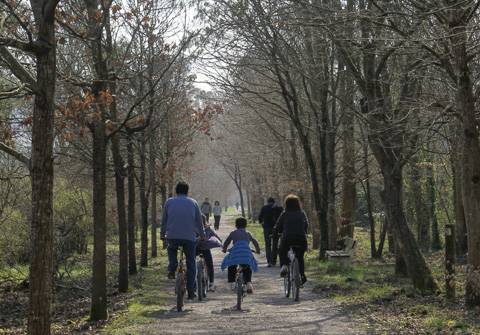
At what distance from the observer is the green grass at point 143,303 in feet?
30.3

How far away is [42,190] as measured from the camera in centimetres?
644

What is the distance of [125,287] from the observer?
46.2ft

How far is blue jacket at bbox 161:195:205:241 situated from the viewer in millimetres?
10359

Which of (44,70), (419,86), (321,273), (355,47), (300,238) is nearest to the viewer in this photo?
(44,70)

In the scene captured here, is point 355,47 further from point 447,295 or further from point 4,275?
point 4,275

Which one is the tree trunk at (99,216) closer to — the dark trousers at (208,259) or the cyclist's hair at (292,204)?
the dark trousers at (208,259)

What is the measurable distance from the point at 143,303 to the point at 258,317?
2899 millimetres

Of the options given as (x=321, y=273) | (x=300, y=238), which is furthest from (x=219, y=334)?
(x=321, y=273)

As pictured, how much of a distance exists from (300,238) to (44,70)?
6.39 metres

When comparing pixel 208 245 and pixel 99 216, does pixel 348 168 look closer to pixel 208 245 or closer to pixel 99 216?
pixel 208 245

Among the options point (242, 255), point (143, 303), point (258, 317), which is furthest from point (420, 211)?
point (258, 317)

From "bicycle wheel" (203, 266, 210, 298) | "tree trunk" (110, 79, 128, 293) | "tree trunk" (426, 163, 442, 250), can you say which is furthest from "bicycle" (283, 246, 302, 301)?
"tree trunk" (426, 163, 442, 250)

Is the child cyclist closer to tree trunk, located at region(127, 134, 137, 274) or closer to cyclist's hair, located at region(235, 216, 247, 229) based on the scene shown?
cyclist's hair, located at region(235, 216, 247, 229)

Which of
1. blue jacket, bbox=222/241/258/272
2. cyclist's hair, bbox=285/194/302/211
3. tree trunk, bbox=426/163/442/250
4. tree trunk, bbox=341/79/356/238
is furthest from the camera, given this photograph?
tree trunk, bbox=426/163/442/250
